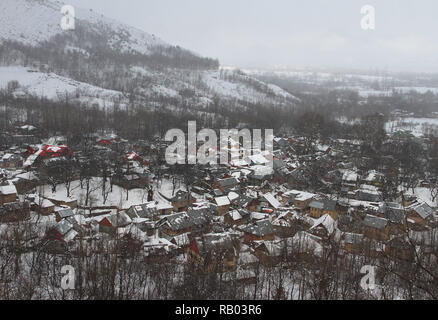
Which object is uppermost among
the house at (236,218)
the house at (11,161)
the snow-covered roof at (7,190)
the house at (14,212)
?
the house at (11,161)

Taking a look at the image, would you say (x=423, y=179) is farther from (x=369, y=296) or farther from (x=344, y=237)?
(x=369, y=296)

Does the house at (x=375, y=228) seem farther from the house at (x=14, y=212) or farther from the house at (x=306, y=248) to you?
the house at (x=14, y=212)

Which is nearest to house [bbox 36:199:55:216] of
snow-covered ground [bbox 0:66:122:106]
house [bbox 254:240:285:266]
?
house [bbox 254:240:285:266]

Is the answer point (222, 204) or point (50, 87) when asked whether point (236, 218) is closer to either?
point (222, 204)

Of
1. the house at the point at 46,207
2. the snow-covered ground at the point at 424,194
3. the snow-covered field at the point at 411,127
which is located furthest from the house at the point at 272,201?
the snow-covered field at the point at 411,127

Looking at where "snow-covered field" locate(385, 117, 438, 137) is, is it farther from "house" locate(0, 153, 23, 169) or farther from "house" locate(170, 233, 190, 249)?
"house" locate(0, 153, 23, 169)

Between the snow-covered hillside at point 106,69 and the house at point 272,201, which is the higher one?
the snow-covered hillside at point 106,69
